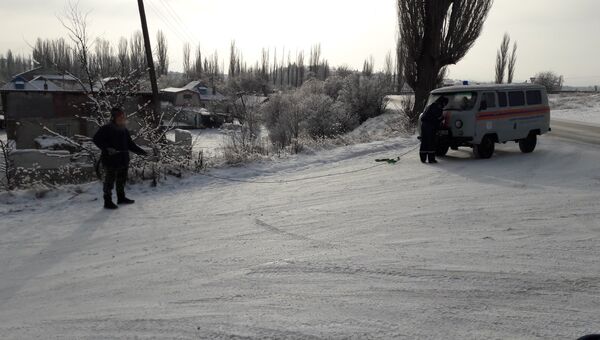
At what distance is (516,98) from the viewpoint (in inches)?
515

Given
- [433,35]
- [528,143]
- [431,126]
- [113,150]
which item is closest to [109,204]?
[113,150]

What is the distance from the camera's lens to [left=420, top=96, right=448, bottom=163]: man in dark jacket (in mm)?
12211

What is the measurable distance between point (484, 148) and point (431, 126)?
176cm

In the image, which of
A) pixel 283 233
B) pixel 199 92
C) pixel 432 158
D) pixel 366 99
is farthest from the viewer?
pixel 199 92

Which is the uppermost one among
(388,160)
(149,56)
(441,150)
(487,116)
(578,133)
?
(149,56)

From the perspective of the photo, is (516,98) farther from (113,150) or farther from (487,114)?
(113,150)

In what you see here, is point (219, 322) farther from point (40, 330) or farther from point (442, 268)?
point (442, 268)

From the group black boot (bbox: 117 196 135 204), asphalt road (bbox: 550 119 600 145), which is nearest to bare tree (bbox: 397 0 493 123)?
asphalt road (bbox: 550 119 600 145)

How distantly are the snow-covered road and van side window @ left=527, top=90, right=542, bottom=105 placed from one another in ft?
14.4

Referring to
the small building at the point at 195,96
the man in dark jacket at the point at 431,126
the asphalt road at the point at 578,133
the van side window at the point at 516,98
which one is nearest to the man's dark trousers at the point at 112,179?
the man in dark jacket at the point at 431,126

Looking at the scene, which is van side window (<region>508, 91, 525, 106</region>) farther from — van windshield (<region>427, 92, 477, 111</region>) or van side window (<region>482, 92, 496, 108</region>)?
van windshield (<region>427, 92, 477, 111</region>)

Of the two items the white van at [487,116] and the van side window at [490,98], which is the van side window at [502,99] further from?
the van side window at [490,98]

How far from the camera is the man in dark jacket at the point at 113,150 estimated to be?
27.1 feet

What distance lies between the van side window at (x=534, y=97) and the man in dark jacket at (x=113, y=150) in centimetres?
1104
